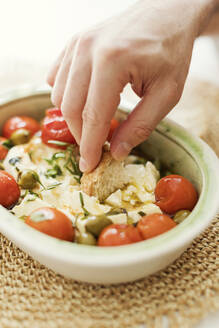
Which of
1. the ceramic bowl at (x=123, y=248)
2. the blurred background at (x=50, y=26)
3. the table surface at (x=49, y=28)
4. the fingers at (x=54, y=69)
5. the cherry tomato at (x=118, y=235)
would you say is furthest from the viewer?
the blurred background at (x=50, y=26)

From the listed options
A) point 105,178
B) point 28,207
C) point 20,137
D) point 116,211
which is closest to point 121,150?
point 105,178

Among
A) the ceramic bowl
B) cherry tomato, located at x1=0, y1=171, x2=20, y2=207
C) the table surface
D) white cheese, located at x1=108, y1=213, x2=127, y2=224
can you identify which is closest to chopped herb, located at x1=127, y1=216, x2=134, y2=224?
white cheese, located at x1=108, y1=213, x2=127, y2=224

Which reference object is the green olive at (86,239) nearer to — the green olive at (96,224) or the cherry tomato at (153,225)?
the green olive at (96,224)

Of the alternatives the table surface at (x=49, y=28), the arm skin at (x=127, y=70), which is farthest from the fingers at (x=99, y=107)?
the table surface at (x=49, y=28)

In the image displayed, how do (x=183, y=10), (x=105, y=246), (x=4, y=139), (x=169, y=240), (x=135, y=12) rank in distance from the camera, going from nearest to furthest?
(x=169, y=240) < (x=105, y=246) < (x=135, y=12) < (x=183, y=10) < (x=4, y=139)

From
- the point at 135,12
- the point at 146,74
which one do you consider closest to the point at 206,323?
the point at 146,74

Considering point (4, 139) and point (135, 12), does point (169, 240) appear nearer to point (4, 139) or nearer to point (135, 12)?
point (135, 12)
